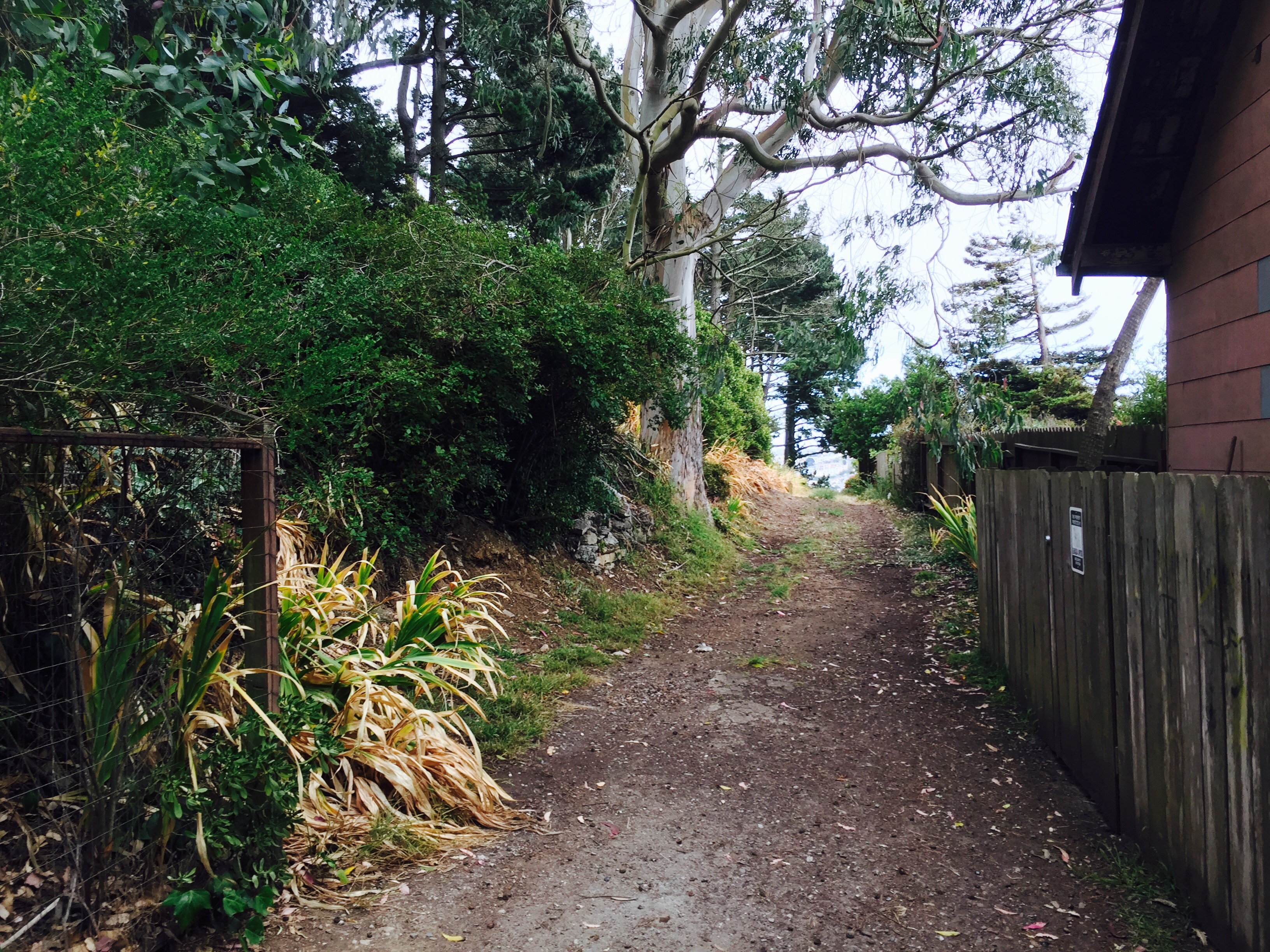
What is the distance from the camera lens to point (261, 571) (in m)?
3.38

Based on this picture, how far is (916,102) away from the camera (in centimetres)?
980

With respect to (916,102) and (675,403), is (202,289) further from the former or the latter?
(916,102)

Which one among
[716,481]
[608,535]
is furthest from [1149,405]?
[716,481]

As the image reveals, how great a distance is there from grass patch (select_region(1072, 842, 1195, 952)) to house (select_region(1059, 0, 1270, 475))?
258 cm

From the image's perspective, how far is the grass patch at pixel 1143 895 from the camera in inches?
117

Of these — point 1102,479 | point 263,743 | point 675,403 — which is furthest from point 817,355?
point 263,743

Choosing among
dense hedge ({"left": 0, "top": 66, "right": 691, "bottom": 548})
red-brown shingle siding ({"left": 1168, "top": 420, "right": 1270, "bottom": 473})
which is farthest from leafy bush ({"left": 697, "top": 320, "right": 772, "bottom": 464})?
red-brown shingle siding ({"left": 1168, "top": 420, "right": 1270, "bottom": 473})

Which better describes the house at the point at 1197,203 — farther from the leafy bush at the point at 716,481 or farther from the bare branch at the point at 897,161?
the leafy bush at the point at 716,481

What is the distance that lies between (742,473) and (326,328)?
14098 mm

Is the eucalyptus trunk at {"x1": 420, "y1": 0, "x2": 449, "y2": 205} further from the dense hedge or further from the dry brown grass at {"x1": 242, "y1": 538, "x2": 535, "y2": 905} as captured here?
the dry brown grass at {"x1": 242, "y1": 538, "x2": 535, "y2": 905}

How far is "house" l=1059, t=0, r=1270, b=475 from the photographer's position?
4836 mm

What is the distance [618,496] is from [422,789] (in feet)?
21.4

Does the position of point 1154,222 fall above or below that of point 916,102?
below

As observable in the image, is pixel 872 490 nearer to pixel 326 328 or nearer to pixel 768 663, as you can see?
pixel 768 663
